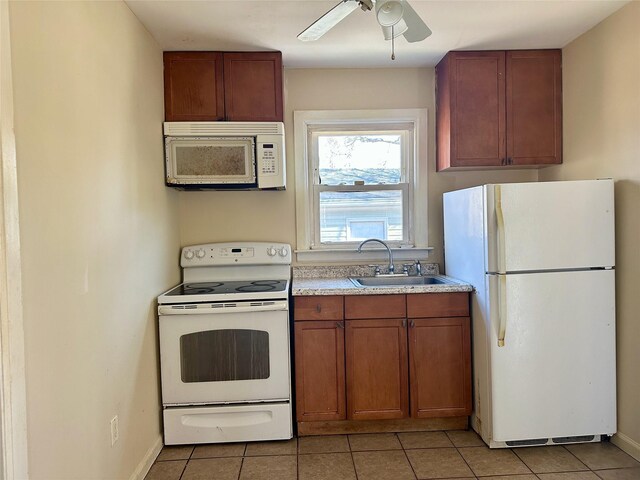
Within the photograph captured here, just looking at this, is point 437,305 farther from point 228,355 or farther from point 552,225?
point 228,355

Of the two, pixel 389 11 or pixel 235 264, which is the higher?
pixel 389 11

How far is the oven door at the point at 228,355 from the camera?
7.87ft

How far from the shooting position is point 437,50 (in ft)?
8.91

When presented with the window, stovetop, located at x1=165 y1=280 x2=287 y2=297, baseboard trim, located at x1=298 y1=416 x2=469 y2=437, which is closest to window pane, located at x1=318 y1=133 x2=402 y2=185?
the window

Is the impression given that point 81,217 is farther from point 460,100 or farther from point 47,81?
point 460,100

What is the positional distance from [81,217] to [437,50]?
2.36 metres

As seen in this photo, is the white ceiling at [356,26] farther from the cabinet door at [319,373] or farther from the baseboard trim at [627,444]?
the baseboard trim at [627,444]

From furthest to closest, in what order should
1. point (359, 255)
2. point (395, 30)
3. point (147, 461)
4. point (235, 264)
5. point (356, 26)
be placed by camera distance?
1. point (359, 255)
2. point (235, 264)
3. point (356, 26)
4. point (147, 461)
5. point (395, 30)

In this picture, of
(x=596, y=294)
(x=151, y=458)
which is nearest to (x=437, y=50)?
(x=596, y=294)

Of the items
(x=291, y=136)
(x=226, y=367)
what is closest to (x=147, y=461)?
(x=226, y=367)

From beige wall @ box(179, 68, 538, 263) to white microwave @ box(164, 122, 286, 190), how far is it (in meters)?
0.33

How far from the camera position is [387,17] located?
5.49 ft

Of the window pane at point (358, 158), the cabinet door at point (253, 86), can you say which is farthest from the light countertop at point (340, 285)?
the cabinet door at point (253, 86)

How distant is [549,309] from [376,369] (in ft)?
3.42
